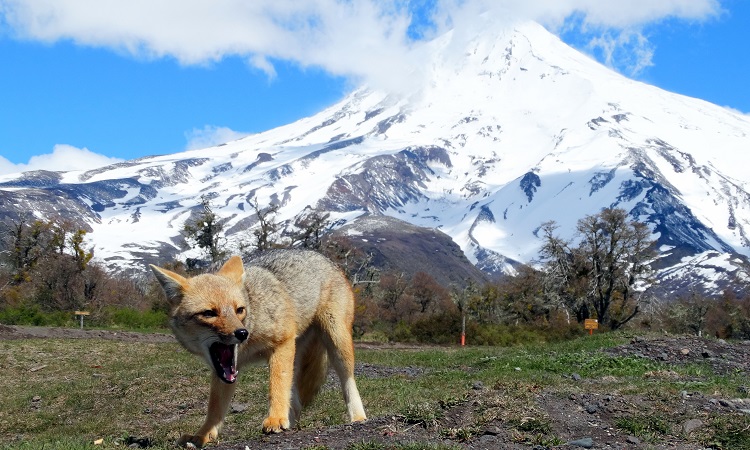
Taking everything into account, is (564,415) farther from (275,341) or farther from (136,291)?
(136,291)

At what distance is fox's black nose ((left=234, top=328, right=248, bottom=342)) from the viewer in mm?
7566

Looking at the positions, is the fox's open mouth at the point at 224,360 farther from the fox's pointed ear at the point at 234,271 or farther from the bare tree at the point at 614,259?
the bare tree at the point at 614,259

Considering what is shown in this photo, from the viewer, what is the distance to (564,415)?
8.79 metres

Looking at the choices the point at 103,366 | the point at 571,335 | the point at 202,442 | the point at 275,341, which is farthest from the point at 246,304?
the point at 571,335

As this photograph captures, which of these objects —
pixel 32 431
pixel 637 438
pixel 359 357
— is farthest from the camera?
pixel 359 357

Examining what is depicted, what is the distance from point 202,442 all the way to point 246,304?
1652 mm

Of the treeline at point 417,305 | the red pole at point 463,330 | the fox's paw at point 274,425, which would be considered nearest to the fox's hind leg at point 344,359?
the fox's paw at point 274,425

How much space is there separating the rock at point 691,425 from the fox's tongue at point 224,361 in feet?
15.7

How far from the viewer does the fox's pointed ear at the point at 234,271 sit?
27.6 feet

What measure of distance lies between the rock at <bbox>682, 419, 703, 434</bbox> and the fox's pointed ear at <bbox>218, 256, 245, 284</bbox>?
497 centimetres

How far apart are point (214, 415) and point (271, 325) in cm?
122

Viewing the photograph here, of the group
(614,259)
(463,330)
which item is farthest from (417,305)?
(463,330)

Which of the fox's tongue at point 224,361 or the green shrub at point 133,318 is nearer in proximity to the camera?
the fox's tongue at point 224,361

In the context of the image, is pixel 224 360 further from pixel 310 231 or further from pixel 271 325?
pixel 310 231
